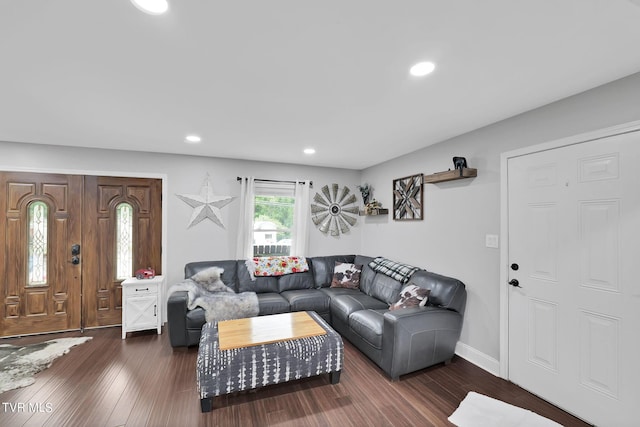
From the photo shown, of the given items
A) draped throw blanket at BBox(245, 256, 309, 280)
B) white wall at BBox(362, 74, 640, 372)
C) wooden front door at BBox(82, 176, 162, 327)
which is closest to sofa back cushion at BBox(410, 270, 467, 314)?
white wall at BBox(362, 74, 640, 372)

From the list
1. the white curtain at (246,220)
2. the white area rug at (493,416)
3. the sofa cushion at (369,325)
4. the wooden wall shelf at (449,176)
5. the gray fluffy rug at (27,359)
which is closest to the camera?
the white area rug at (493,416)

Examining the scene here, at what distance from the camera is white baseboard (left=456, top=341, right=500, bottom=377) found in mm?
2567

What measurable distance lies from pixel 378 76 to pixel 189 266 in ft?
11.1

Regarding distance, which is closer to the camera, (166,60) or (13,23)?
(13,23)

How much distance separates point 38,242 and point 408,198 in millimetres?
4828

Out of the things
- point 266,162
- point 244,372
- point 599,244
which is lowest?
point 244,372

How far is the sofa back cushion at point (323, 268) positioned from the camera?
13.8ft

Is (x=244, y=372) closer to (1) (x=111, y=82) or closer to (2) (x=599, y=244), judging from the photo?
(1) (x=111, y=82)

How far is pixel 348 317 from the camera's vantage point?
3.10 metres

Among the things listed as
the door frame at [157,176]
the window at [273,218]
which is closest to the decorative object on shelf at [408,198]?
the window at [273,218]

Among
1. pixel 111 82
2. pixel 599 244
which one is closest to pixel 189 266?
pixel 111 82

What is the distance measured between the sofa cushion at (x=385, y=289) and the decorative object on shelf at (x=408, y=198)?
0.88m

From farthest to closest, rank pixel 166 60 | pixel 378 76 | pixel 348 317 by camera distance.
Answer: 1. pixel 348 317
2. pixel 378 76
3. pixel 166 60

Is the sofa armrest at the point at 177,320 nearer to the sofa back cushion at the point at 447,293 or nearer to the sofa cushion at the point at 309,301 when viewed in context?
the sofa cushion at the point at 309,301
